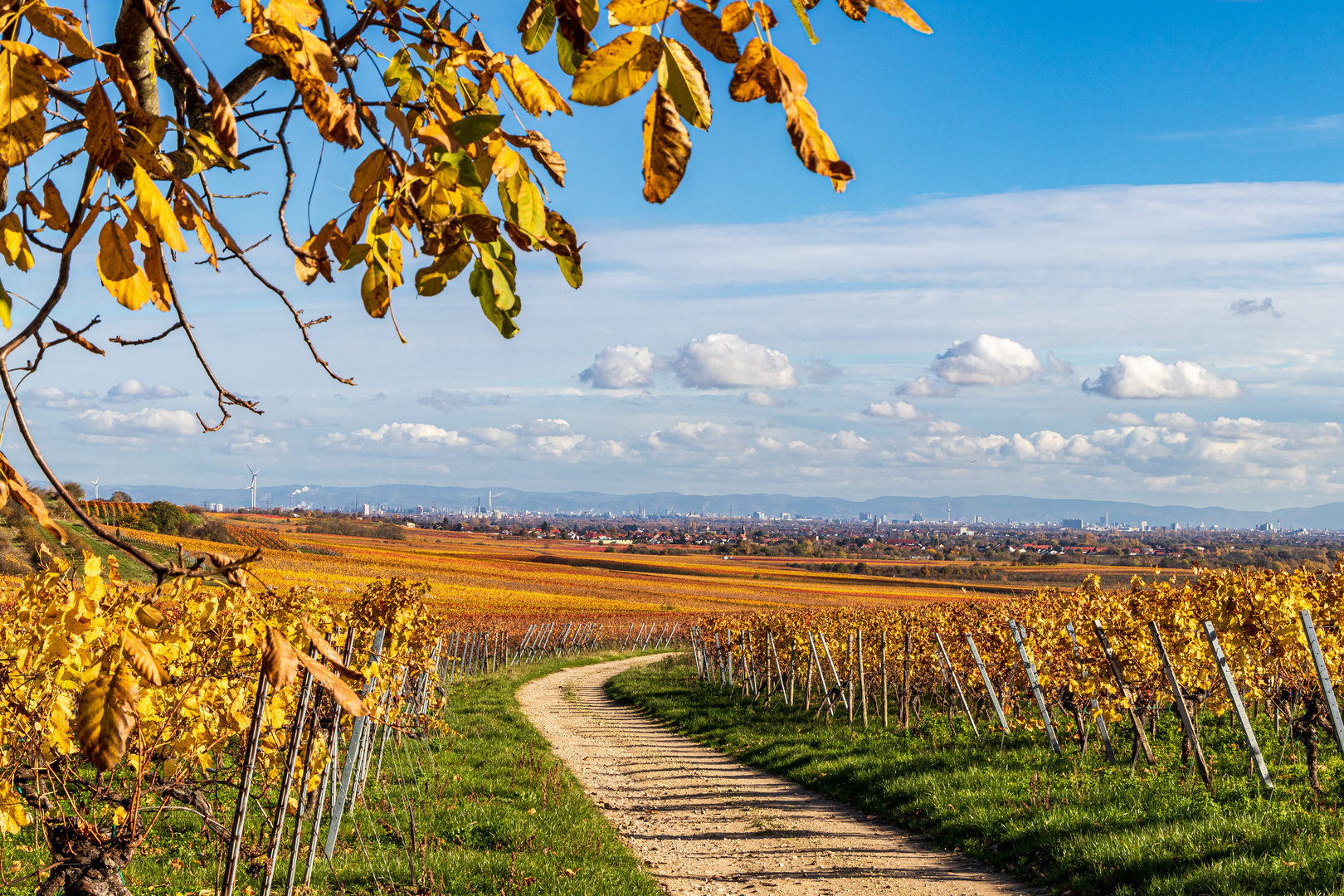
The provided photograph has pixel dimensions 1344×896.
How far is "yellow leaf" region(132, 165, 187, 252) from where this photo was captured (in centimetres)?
109

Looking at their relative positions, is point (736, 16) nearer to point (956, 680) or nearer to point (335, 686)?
point (335, 686)

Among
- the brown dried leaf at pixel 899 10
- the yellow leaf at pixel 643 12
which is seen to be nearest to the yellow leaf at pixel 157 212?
the yellow leaf at pixel 643 12

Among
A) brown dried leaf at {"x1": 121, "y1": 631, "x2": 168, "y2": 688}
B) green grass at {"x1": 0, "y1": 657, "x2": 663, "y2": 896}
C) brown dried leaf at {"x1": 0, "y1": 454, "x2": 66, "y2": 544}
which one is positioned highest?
brown dried leaf at {"x1": 0, "y1": 454, "x2": 66, "y2": 544}

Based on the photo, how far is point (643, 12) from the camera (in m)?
0.93

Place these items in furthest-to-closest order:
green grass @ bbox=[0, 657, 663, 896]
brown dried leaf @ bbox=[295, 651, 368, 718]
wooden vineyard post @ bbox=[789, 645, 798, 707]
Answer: wooden vineyard post @ bbox=[789, 645, 798, 707]
green grass @ bbox=[0, 657, 663, 896]
brown dried leaf @ bbox=[295, 651, 368, 718]

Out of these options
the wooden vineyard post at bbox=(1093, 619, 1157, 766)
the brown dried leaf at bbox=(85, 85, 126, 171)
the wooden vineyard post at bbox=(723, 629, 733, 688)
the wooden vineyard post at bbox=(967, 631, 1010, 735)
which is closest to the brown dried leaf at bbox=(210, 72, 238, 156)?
the brown dried leaf at bbox=(85, 85, 126, 171)

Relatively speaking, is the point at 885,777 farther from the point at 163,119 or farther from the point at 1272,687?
the point at 163,119

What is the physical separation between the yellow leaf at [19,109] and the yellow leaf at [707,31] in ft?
2.46

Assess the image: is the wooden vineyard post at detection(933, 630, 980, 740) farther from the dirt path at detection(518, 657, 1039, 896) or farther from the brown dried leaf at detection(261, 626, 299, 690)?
the brown dried leaf at detection(261, 626, 299, 690)

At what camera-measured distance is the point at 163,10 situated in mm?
1768

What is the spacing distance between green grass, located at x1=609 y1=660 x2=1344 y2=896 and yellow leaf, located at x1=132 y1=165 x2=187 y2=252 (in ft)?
24.6

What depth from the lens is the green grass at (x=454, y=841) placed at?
6.75 meters

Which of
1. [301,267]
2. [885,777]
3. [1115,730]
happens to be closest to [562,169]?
[301,267]

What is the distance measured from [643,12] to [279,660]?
0.98 m
